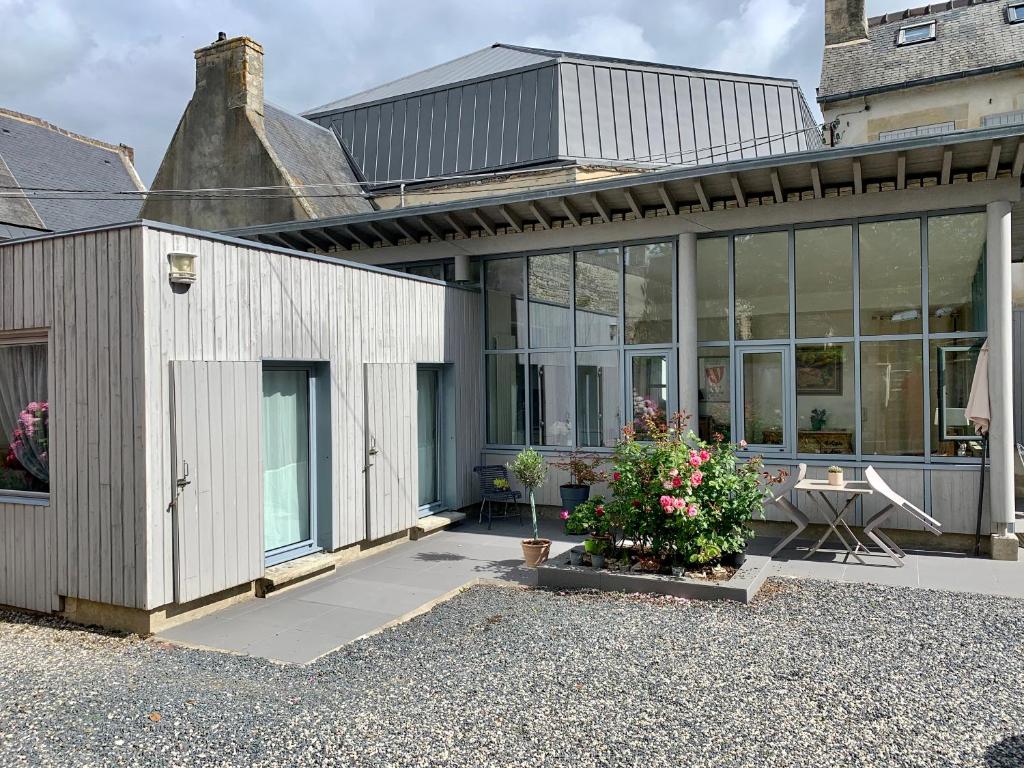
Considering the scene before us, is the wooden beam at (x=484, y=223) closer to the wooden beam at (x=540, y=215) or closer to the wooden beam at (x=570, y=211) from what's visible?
the wooden beam at (x=540, y=215)

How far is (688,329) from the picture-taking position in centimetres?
931

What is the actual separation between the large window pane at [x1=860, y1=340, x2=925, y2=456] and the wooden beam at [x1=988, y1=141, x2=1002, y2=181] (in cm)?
188

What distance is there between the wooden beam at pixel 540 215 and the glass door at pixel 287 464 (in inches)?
149

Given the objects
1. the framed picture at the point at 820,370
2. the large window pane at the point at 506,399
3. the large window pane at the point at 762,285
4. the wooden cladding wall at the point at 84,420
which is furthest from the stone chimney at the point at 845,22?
the wooden cladding wall at the point at 84,420

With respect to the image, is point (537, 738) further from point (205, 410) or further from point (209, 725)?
point (205, 410)

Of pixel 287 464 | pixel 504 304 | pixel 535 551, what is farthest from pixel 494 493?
pixel 287 464

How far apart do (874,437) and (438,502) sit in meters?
5.40

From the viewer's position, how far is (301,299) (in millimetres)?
A: 7246

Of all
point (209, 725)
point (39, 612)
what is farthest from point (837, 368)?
point (39, 612)

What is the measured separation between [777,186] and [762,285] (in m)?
1.27

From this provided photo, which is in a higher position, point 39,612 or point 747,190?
point 747,190

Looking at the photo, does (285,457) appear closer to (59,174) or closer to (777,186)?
(777,186)

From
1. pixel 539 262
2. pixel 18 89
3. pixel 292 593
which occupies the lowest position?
pixel 292 593

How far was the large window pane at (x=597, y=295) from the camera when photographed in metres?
10.0
